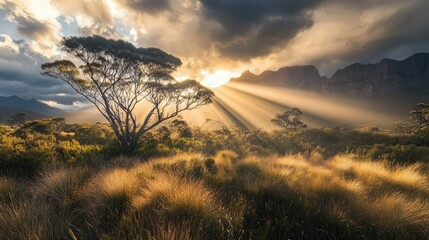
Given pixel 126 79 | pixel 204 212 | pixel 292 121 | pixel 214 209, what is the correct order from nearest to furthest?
pixel 204 212 → pixel 214 209 → pixel 126 79 → pixel 292 121

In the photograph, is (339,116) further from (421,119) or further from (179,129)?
(179,129)

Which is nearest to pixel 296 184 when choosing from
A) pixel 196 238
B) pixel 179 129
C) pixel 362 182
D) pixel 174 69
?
pixel 362 182

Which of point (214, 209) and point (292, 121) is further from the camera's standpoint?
point (292, 121)

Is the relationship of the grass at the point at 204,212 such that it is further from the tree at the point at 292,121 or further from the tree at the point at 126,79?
the tree at the point at 292,121

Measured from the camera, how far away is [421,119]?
31.3 m

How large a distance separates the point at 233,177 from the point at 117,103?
13017mm

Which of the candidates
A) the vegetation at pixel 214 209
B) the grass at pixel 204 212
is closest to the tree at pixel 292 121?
the vegetation at pixel 214 209

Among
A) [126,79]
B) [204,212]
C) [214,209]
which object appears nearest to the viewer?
[204,212]

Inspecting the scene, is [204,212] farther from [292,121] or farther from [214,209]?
[292,121]

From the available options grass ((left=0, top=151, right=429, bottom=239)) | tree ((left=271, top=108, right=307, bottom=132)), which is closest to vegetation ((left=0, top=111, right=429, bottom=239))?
grass ((left=0, top=151, right=429, bottom=239))

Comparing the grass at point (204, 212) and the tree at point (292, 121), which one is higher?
the grass at point (204, 212)

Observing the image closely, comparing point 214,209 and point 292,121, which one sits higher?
point 214,209

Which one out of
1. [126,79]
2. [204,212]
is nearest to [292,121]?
[126,79]

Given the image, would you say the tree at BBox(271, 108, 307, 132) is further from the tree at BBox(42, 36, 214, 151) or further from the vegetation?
the vegetation
